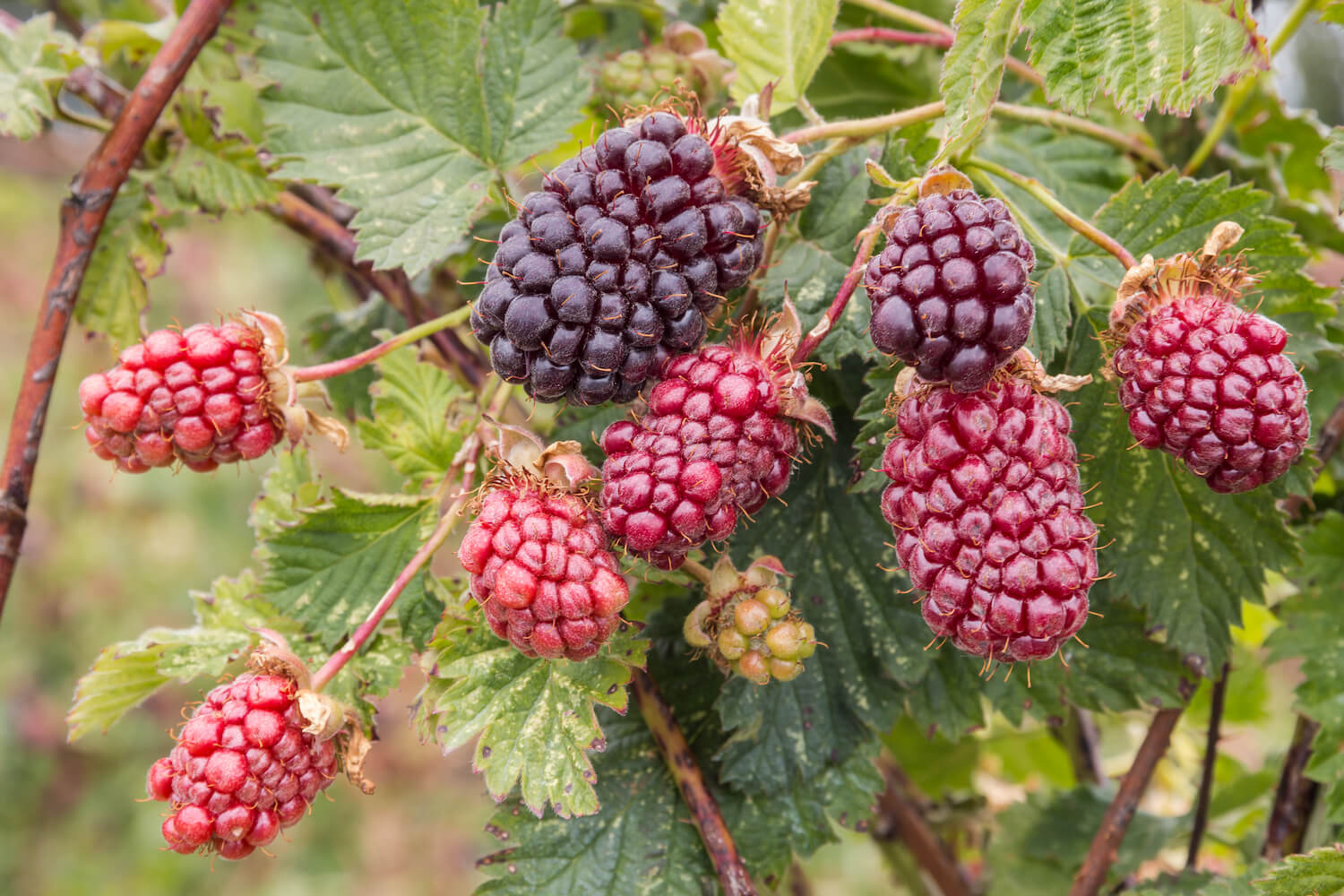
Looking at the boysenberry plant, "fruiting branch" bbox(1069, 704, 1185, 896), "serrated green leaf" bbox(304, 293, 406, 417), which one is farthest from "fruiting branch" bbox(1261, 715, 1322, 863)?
"serrated green leaf" bbox(304, 293, 406, 417)

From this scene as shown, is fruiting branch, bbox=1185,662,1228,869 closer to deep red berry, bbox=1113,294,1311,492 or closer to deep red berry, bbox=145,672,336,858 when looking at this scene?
deep red berry, bbox=1113,294,1311,492

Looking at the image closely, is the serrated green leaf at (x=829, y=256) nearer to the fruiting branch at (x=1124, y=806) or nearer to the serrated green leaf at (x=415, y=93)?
the serrated green leaf at (x=415, y=93)

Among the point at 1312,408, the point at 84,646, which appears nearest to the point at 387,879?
the point at 84,646

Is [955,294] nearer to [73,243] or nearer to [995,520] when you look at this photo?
[995,520]

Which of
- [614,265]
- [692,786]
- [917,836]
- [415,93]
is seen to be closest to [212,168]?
[415,93]

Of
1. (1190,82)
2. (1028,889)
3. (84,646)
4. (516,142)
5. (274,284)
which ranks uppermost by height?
(1190,82)

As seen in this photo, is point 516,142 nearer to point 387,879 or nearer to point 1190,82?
point 1190,82
